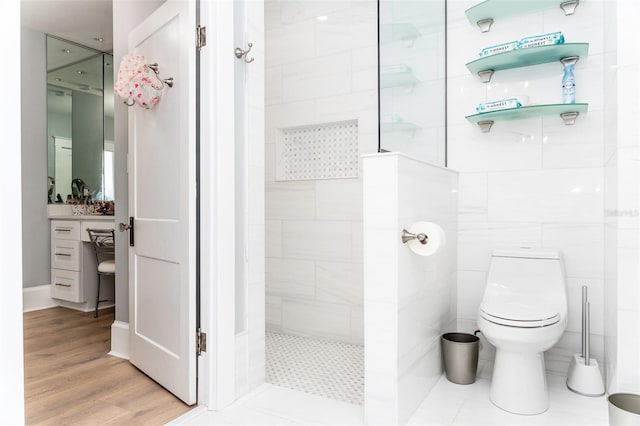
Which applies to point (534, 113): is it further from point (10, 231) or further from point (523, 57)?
point (10, 231)

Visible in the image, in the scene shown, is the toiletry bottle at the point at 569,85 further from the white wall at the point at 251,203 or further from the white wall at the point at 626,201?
the white wall at the point at 251,203

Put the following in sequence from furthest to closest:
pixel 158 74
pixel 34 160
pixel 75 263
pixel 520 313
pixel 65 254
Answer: pixel 34 160 < pixel 65 254 < pixel 75 263 < pixel 158 74 < pixel 520 313

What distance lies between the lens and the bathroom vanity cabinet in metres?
4.00

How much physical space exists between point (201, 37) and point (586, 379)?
Result: 2.54 m

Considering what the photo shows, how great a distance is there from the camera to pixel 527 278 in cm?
242

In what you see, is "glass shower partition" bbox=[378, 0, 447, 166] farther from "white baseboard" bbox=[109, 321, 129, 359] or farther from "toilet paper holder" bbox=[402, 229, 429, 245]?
"white baseboard" bbox=[109, 321, 129, 359]

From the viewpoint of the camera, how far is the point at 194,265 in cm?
207

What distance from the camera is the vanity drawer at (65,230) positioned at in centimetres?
407

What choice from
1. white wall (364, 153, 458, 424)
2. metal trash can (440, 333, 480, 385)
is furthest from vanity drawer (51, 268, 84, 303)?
metal trash can (440, 333, 480, 385)

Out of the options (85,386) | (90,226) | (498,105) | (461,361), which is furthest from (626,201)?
(90,226)

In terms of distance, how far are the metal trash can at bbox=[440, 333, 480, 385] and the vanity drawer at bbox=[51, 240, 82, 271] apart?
336cm

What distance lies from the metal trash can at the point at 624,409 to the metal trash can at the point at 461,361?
65 centimetres

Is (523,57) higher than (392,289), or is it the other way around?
(523,57)

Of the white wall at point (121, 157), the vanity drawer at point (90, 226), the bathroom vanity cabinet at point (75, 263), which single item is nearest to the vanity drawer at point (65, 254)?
the bathroom vanity cabinet at point (75, 263)
